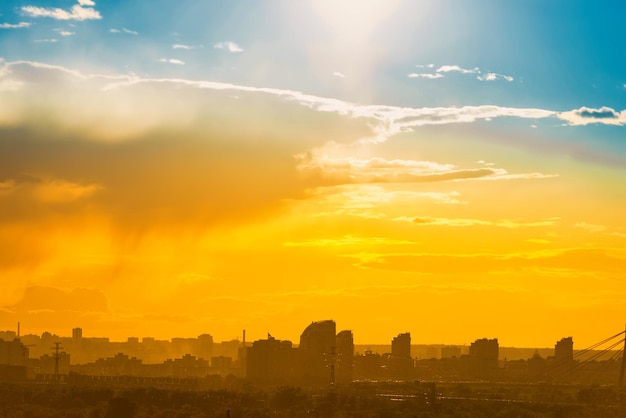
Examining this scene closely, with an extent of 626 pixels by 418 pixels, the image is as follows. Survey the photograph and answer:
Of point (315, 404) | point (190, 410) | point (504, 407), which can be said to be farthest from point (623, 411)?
point (190, 410)

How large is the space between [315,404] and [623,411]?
46.9 metres

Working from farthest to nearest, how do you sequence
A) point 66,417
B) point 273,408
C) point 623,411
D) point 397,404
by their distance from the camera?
point 397,404, point 273,408, point 623,411, point 66,417

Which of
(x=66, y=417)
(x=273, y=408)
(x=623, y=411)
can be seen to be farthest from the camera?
(x=273, y=408)

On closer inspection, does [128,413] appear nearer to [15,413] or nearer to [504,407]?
[15,413]

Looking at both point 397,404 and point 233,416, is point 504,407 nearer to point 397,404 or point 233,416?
point 397,404

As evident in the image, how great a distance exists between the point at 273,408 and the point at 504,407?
37.1m

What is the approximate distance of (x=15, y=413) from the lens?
145750mm

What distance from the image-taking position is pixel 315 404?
176000mm

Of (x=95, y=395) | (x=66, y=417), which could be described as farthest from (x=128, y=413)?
(x=95, y=395)

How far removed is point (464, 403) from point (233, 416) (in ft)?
195

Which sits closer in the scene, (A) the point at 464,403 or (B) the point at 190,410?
(B) the point at 190,410

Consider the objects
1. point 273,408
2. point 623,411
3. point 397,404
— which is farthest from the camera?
point 397,404

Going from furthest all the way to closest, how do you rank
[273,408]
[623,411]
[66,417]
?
1. [273,408]
2. [623,411]
3. [66,417]

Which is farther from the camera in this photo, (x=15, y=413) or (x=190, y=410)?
(x=190, y=410)
